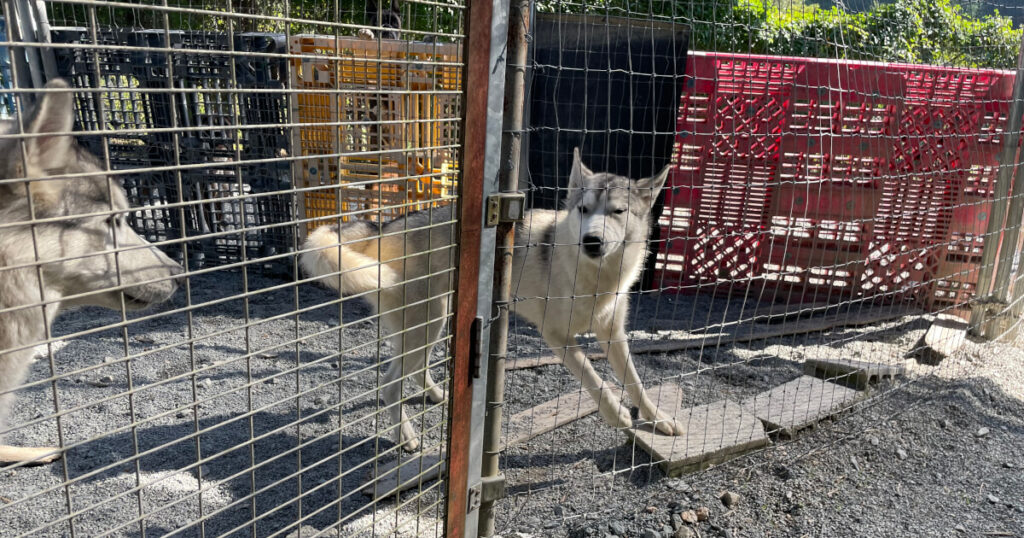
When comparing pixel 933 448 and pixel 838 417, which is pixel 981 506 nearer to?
pixel 933 448

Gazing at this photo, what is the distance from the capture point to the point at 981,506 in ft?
11.6

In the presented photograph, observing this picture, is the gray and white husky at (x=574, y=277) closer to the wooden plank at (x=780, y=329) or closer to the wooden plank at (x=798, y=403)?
the wooden plank at (x=798, y=403)

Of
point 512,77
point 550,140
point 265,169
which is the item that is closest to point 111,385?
point 265,169

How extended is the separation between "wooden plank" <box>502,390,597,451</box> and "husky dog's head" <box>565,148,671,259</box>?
101 cm

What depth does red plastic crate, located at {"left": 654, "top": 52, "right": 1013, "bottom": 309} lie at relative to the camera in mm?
5875

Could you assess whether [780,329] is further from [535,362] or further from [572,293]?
[572,293]

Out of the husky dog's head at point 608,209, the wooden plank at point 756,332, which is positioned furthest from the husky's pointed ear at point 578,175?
the wooden plank at point 756,332

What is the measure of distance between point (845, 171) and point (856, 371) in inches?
94.5

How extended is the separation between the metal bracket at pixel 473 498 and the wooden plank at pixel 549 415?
1034 millimetres

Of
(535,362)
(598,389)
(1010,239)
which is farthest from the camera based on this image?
(1010,239)

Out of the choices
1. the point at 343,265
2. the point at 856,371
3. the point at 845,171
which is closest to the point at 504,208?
the point at 343,265

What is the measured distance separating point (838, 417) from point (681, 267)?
2.68 metres

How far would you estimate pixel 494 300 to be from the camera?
2615 millimetres

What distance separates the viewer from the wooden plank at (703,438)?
3.71m
